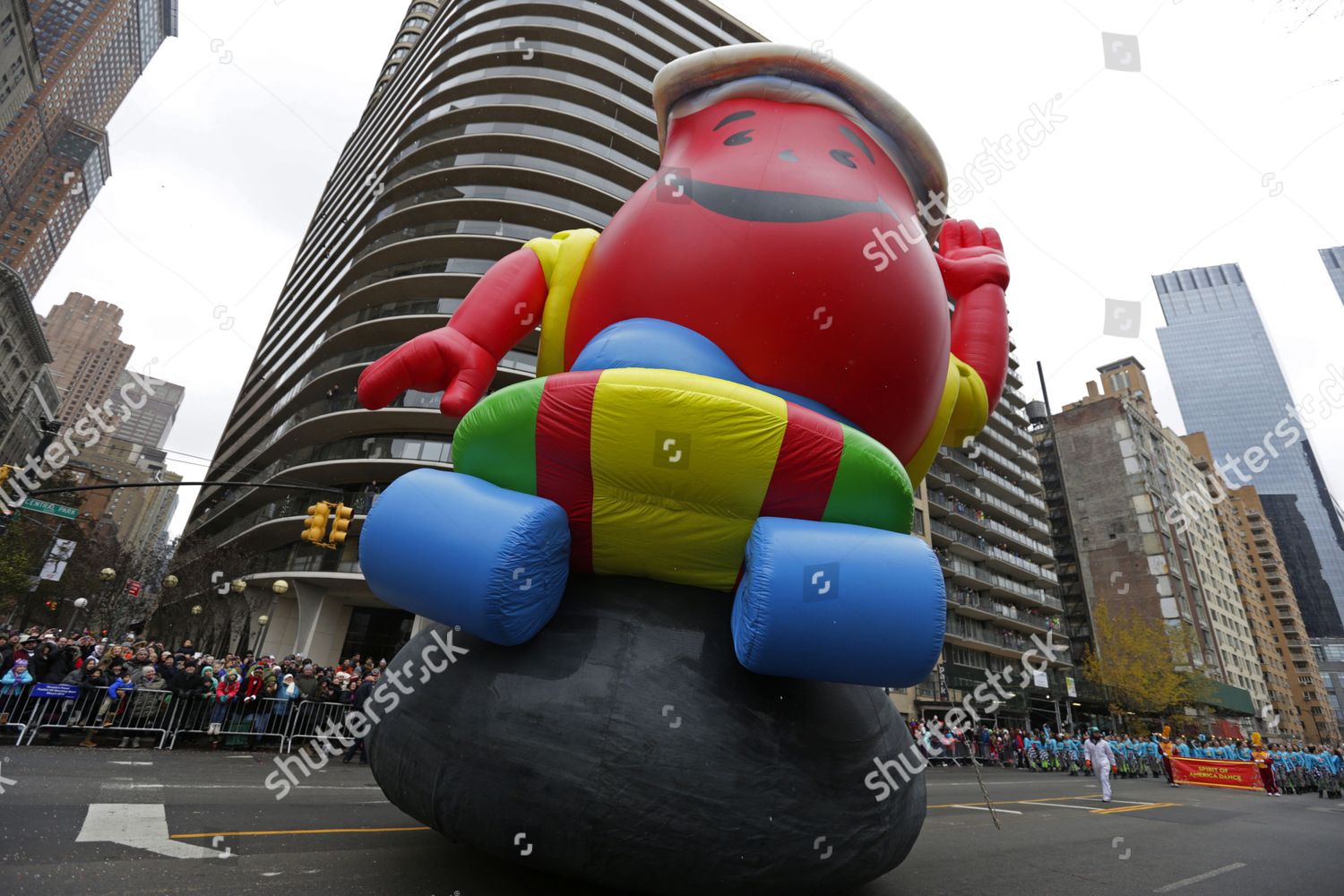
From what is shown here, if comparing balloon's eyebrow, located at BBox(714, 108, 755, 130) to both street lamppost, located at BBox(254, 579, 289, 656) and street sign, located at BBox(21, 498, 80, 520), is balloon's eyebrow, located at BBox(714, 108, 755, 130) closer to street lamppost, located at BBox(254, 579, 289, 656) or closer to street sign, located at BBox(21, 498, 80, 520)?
street sign, located at BBox(21, 498, 80, 520)

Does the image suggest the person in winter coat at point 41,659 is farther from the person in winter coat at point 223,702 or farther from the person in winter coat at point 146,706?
the person in winter coat at point 223,702

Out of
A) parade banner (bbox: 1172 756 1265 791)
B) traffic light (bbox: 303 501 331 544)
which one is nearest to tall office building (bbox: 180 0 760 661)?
traffic light (bbox: 303 501 331 544)

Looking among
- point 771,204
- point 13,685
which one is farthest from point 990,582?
point 13,685

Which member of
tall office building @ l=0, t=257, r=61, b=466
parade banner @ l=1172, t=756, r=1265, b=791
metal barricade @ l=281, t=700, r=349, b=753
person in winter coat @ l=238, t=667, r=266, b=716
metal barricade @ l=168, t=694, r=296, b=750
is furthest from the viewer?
tall office building @ l=0, t=257, r=61, b=466

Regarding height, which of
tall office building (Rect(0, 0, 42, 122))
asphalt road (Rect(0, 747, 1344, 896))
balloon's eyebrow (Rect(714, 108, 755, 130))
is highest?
tall office building (Rect(0, 0, 42, 122))

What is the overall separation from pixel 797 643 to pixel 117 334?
412 feet

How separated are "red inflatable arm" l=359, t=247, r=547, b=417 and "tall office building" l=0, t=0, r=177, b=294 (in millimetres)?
119406

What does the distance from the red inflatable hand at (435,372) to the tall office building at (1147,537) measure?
55023 mm

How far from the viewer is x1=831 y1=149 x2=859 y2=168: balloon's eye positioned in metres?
4.89

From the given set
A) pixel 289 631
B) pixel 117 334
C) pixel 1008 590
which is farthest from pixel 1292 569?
pixel 117 334

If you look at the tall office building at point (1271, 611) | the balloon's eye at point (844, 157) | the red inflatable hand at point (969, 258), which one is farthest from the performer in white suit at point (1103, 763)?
the tall office building at point (1271, 611)

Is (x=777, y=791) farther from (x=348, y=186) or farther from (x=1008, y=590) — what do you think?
(x=348, y=186)

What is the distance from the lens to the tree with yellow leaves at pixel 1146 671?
125 feet

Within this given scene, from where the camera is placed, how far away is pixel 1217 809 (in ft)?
42.0
